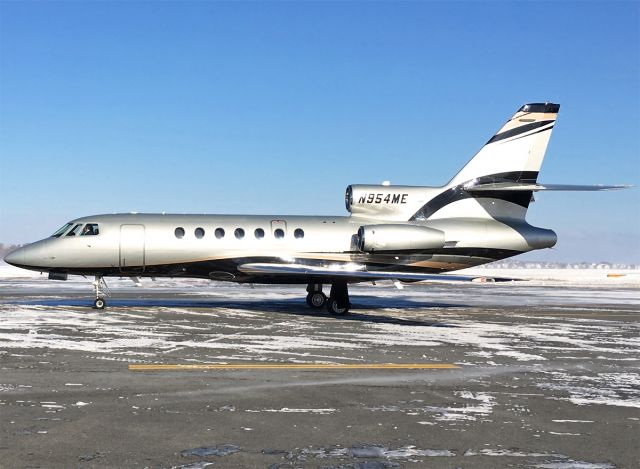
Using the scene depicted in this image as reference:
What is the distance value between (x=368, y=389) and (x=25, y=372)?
515 cm

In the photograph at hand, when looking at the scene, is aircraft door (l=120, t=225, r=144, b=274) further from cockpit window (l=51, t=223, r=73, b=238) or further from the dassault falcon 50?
cockpit window (l=51, t=223, r=73, b=238)

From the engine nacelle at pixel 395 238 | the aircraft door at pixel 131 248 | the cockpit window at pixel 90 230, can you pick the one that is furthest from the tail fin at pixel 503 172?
the cockpit window at pixel 90 230

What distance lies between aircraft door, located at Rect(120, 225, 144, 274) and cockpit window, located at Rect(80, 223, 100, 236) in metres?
0.79

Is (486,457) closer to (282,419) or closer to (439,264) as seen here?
(282,419)

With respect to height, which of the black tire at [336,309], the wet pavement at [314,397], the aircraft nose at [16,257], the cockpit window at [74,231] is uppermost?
the cockpit window at [74,231]

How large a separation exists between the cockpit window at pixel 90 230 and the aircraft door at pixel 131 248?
31.2 inches

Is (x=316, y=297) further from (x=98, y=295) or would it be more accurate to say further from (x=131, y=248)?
(x=98, y=295)

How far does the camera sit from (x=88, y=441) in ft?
20.5

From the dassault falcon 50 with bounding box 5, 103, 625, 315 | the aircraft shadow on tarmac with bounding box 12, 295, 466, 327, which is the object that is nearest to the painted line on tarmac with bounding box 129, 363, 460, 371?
the aircraft shadow on tarmac with bounding box 12, 295, 466, 327

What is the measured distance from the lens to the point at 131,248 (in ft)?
68.1

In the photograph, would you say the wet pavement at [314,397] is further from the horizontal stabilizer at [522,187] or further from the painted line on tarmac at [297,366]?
the horizontal stabilizer at [522,187]

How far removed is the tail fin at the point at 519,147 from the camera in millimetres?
22250

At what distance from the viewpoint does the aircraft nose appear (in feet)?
66.3

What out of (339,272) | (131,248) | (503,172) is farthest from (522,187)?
(131,248)
